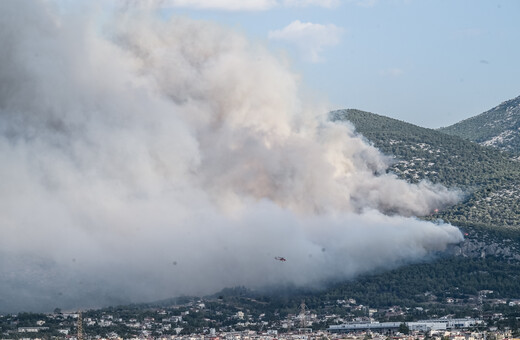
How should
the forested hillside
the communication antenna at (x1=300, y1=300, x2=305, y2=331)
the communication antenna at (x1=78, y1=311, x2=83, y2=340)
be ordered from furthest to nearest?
1. the forested hillside
2. the communication antenna at (x1=300, y1=300, x2=305, y2=331)
3. the communication antenna at (x1=78, y1=311, x2=83, y2=340)

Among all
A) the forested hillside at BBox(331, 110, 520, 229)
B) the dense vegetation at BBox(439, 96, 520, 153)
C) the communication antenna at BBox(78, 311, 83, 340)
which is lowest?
the communication antenna at BBox(78, 311, 83, 340)

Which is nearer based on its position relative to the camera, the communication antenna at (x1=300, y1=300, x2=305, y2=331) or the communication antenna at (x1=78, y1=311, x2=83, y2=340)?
the communication antenna at (x1=78, y1=311, x2=83, y2=340)

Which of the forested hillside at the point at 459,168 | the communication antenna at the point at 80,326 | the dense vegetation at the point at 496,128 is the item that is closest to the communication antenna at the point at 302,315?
the communication antenna at the point at 80,326

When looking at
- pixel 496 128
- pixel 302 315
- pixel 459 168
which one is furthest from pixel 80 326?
pixel 496 128

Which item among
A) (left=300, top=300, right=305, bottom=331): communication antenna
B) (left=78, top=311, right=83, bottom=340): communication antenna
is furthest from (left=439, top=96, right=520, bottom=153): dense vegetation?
(left=78, top=311, right=83, bottom=340): communication antenna

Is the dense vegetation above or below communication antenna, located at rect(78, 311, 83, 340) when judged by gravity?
above

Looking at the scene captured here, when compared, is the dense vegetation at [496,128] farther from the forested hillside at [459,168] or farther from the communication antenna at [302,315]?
the communication antenna at [302,315]

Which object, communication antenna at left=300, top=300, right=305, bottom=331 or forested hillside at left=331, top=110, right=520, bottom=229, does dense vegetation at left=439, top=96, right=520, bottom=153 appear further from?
communication antenna at left=300, top=300, right=305, bottom=331

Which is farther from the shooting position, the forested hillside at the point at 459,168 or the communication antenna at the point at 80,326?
the forested hillside at the point at 459,168

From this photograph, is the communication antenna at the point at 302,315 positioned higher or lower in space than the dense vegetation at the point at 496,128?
lower
